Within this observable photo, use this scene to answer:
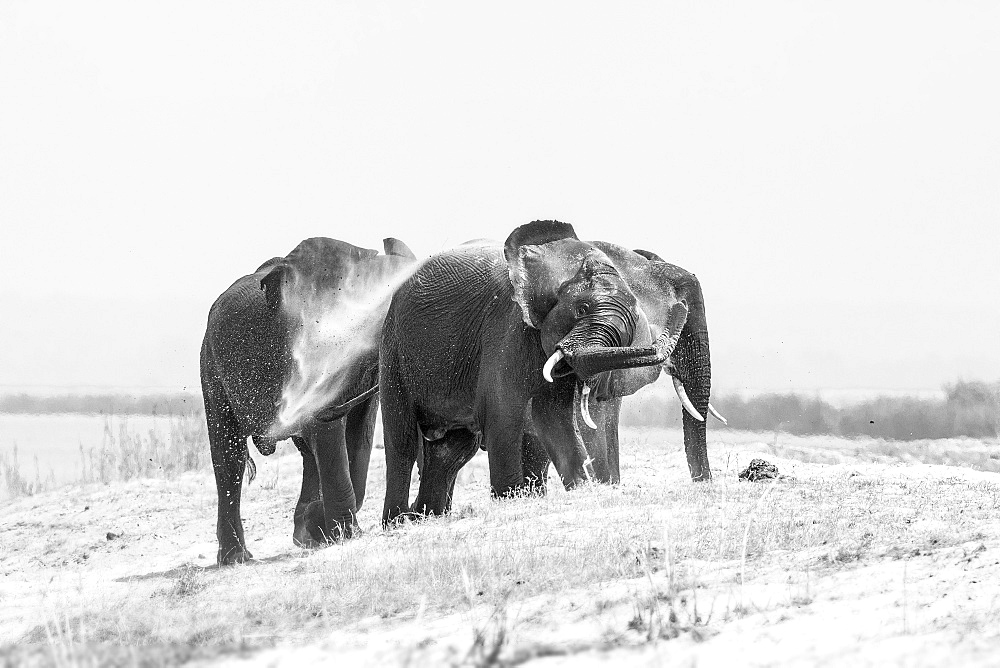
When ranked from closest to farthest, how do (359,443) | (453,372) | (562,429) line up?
(562,429), (453,372), (359,443)

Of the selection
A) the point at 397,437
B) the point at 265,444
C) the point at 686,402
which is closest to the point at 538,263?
the point at 686,402

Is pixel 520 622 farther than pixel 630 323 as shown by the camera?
No

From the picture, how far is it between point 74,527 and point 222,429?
4.90m

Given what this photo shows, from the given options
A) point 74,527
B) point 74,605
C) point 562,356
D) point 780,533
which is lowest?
point 74,527

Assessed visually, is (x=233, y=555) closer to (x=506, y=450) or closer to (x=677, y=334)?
(x=506, y=450)

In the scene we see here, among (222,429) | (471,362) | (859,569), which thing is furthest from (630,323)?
(222,429)

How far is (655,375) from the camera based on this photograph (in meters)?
12.6

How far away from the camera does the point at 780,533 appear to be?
325 inches

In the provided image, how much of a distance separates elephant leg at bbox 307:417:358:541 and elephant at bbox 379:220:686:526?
457 millimetres

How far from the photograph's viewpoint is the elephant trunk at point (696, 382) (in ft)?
42.7

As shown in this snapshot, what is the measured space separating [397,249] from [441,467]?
2877mm

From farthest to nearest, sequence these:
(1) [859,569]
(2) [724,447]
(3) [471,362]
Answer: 1. (2) [724,447]
2. (3) [471,362]
3. (1) [859,569]

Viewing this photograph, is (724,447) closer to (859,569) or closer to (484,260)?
(484,260)

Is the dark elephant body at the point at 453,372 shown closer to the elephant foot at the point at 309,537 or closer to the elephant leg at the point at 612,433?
the elephant foot at the point at 309,537
